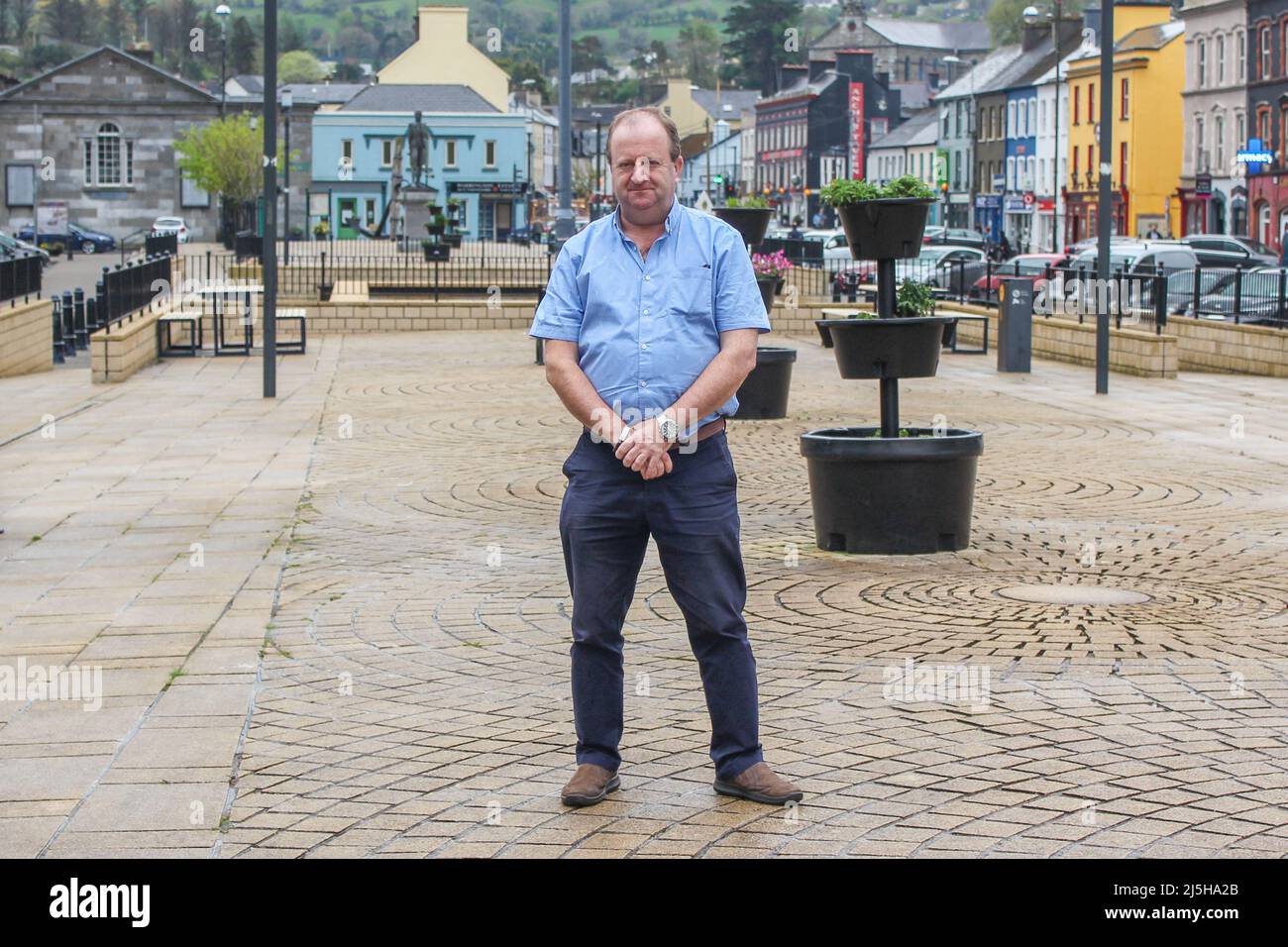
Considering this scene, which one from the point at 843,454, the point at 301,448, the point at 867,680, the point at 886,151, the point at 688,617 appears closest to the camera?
the point at 688,617

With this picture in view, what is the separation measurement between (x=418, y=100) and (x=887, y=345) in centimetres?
10054

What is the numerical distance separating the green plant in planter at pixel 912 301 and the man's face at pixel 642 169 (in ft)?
17.5

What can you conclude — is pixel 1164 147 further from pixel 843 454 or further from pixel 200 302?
pixel 843 454

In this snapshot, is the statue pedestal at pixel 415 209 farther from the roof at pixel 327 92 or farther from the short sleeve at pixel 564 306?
the roof at pixel 327 92

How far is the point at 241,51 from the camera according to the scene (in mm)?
179000

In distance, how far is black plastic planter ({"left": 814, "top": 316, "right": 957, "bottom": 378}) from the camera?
10000 millimetres

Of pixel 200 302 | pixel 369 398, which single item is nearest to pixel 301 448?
pixel 369 398

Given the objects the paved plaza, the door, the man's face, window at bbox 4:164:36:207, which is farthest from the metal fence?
the door

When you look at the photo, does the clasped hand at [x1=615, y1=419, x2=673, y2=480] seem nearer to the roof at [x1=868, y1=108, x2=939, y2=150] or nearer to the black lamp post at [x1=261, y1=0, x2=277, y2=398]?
the black lamp post at [x1=261, y1=0, x2=277, y2=398]

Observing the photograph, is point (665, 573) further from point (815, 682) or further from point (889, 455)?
point (889, 455)

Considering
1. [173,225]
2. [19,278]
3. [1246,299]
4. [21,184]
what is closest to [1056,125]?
[1246,299]

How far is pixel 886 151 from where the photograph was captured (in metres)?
113

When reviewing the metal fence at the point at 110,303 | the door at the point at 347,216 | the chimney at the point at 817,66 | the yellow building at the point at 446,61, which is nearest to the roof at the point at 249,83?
the yellow building at the point at 446,61

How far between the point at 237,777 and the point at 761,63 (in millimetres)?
160754
